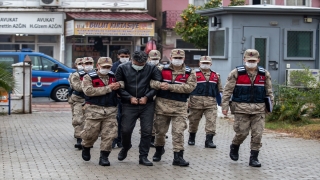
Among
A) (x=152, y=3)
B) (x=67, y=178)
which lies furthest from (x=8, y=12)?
(x=67, y=178)

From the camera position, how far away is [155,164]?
1132 centimetres

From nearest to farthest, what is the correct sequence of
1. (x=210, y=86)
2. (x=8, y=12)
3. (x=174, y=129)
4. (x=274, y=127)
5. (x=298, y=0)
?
(x=174, y=129)
(x=210, y=86)
(x=274, y=127)
(x=8, y=12)
(x=298, y=0)

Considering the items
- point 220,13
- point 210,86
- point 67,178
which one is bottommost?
point 67,178

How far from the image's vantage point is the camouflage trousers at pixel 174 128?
11172mm

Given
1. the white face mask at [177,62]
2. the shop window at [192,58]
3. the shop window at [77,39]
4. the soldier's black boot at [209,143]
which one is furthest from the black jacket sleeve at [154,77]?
the shop window at [192,58]

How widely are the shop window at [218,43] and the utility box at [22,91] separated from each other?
5396 millimetres

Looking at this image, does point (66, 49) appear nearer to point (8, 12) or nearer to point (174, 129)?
point (8, 12)

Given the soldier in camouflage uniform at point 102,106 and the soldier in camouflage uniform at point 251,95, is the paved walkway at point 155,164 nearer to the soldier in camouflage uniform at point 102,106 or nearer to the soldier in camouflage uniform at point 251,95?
the soldier in camouflage uniform at point 102,106

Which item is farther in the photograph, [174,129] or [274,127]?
[274,127]

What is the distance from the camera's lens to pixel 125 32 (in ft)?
119

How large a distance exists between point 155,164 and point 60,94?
14.7 metres

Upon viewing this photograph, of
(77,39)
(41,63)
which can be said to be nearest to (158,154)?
(41,63)

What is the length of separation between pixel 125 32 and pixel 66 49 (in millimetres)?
3455

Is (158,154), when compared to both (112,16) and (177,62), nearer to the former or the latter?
(177,62)
